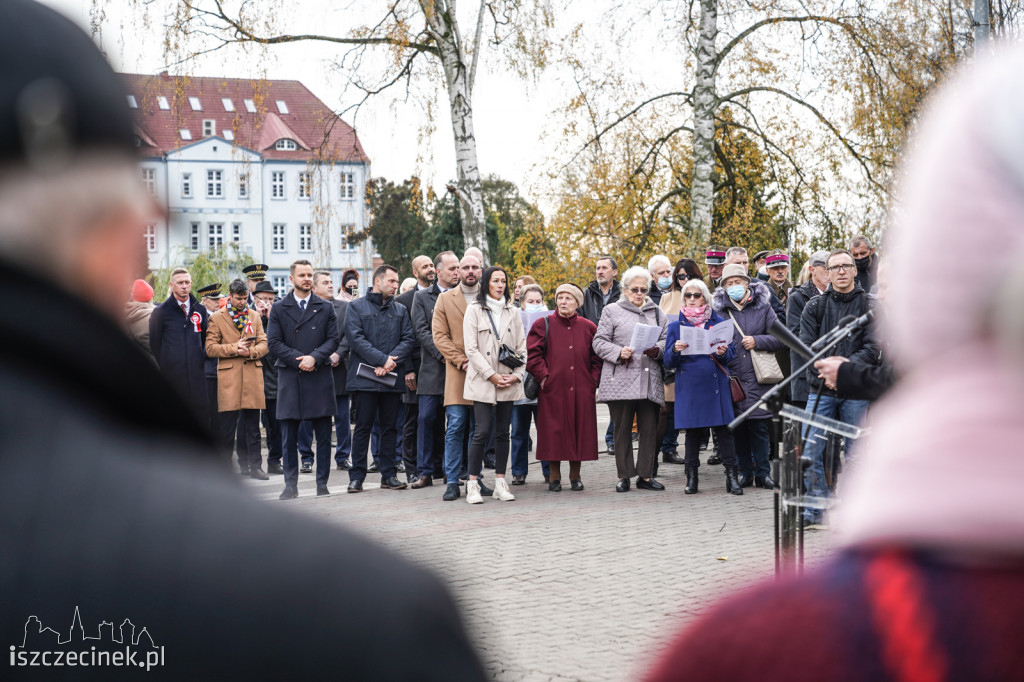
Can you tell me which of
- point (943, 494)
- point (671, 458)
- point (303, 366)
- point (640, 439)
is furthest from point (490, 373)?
point (943, 494)

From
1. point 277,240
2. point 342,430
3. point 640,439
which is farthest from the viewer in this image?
point 277,240

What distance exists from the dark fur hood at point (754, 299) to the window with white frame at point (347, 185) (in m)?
11.0

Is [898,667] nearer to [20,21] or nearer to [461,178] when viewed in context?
[20,21]

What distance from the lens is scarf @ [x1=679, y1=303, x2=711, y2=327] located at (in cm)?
1071

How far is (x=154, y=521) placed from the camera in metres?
0.82

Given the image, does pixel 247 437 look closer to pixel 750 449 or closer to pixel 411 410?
pixel 411 410

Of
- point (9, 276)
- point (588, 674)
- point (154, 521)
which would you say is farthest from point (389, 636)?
point (588, 674)

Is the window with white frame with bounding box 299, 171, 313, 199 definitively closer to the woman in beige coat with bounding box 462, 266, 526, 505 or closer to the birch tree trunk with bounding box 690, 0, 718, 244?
the birch tree trunk with bounding box 690, 0, 718, 244

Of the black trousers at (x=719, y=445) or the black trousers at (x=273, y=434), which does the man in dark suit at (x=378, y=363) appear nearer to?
the black trousers at (x=273, y=434)

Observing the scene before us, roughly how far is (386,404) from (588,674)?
6942 mm

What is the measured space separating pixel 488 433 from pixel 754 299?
3.09 metres

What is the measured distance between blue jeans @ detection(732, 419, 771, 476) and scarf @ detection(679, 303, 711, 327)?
3.85 feet

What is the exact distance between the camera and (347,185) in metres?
21.0

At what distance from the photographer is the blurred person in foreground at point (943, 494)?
917 mm
